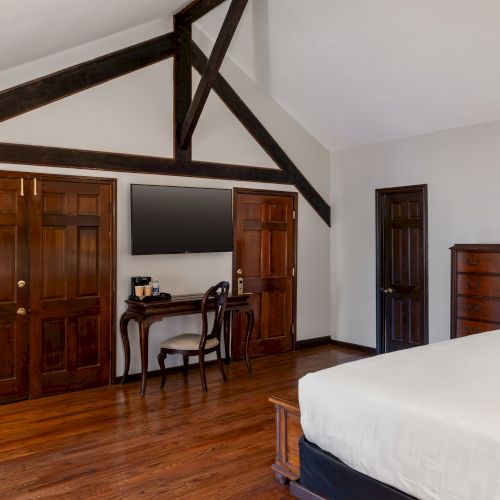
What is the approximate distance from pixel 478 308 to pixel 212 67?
326cm

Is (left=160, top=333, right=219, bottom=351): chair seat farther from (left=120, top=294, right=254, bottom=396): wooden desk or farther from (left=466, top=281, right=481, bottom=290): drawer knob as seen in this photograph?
(left=466, top=281, right=481, bottom=290): drawer knob

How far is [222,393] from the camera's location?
4418 millimetres

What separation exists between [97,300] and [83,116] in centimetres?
167

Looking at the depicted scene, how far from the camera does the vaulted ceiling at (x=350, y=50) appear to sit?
3717mm

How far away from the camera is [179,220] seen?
5.02 m

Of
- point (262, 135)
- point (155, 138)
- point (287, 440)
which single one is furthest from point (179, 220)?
point (287, 440)

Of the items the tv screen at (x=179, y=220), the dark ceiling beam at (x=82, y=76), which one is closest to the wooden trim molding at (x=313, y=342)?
the tv screen at (x=179, y=220)

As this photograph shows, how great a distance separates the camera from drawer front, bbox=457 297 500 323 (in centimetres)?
438

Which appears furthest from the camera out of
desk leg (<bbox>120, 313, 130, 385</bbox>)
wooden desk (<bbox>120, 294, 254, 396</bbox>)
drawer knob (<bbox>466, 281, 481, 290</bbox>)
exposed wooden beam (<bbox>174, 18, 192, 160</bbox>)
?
exposed wooden beam (<bbox>174, 18, 192, 160</bbox>)

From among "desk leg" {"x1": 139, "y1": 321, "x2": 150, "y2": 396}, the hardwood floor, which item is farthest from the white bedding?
"desk leg" {"x1": 139, "y1": 321, "x2": 150, "y2": 396}

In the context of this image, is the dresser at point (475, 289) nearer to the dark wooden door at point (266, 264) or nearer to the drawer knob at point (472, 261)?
the drawer knob at point (472, 261)

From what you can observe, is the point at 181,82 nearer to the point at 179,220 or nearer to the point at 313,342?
the point at 179,220

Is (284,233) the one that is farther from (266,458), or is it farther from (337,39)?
(266,458)

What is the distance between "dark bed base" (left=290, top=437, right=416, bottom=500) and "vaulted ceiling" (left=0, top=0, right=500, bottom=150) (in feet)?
9.45
